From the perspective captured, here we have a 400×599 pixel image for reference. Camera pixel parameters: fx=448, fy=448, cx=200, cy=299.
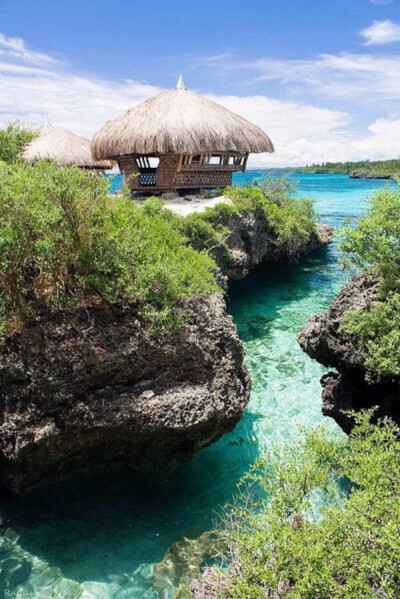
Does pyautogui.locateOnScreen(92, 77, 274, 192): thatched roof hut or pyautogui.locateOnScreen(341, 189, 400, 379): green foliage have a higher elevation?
Answer: pyautogui.locateOnScreen(92, 77, 274, 192): thatched roof hut

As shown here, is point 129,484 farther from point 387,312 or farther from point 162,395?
point 387,312

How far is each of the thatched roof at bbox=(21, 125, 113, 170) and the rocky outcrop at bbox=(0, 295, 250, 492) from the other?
50.0 ft

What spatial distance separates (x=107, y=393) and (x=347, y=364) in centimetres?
378

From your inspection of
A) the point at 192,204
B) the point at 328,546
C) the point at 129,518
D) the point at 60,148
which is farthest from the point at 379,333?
the point at 60,148

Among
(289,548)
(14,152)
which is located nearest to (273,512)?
(289,548)

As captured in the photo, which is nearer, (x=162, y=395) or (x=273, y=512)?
(x=273, y=512)

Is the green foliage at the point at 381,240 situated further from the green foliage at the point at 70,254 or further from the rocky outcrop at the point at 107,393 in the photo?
the green foliage at the point at 70,254

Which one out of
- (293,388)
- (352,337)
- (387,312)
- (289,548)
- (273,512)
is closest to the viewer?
(289,548)

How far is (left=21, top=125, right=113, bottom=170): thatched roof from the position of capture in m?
20.4

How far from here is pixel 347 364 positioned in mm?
7168

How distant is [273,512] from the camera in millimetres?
4578

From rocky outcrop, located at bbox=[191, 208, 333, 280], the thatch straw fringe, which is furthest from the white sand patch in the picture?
the thatch straw fringe

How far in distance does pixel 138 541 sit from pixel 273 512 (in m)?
2.65

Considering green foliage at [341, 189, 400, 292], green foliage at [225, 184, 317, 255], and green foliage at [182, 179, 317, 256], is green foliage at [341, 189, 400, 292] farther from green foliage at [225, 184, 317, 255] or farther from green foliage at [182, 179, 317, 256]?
green foliage at [225, 184, 317, 255]
